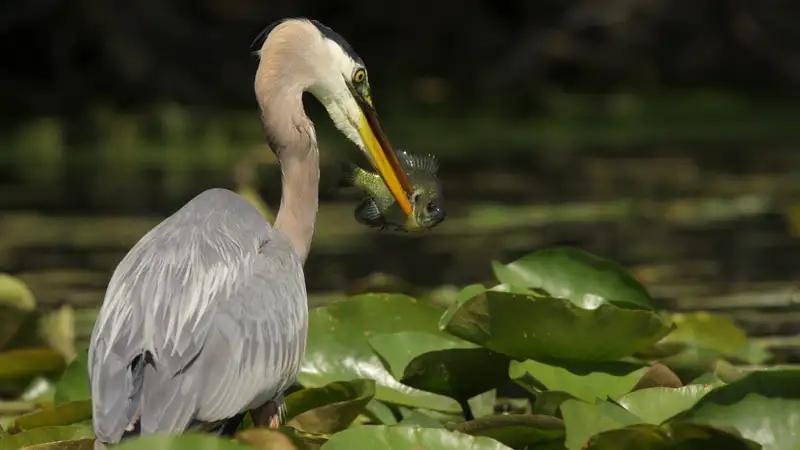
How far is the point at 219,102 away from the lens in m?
12.5

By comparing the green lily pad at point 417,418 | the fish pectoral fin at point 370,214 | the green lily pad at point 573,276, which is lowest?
the green lily pad at point 417,418

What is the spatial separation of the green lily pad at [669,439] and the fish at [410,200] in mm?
1026

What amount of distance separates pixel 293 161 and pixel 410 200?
30cm

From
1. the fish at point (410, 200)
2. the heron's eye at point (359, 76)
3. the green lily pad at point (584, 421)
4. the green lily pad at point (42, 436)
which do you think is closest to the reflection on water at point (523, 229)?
the fish at point (410, 200)

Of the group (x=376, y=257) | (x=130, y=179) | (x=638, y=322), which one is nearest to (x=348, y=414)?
(x=638, y=322)

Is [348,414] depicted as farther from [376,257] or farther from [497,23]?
[497,23]

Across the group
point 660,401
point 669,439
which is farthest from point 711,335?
point 669,439

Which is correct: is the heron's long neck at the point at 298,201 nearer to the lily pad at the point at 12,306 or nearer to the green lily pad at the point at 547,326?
the green lily pad at the point at 547,326

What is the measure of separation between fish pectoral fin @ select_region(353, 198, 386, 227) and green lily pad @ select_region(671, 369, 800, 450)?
1.15 meters

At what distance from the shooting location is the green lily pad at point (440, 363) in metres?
3.29

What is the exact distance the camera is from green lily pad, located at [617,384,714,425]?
111 inches

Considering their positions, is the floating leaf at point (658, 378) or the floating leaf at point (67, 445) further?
the floating leaf at point (658, 378)

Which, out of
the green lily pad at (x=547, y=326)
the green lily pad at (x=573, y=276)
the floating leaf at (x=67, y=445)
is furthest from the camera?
the green lily pad at (x=573, y=276)

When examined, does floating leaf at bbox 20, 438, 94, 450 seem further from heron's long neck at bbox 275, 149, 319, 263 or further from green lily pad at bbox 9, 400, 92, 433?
heron's long neck at bbox 275, 149, 319, 263
